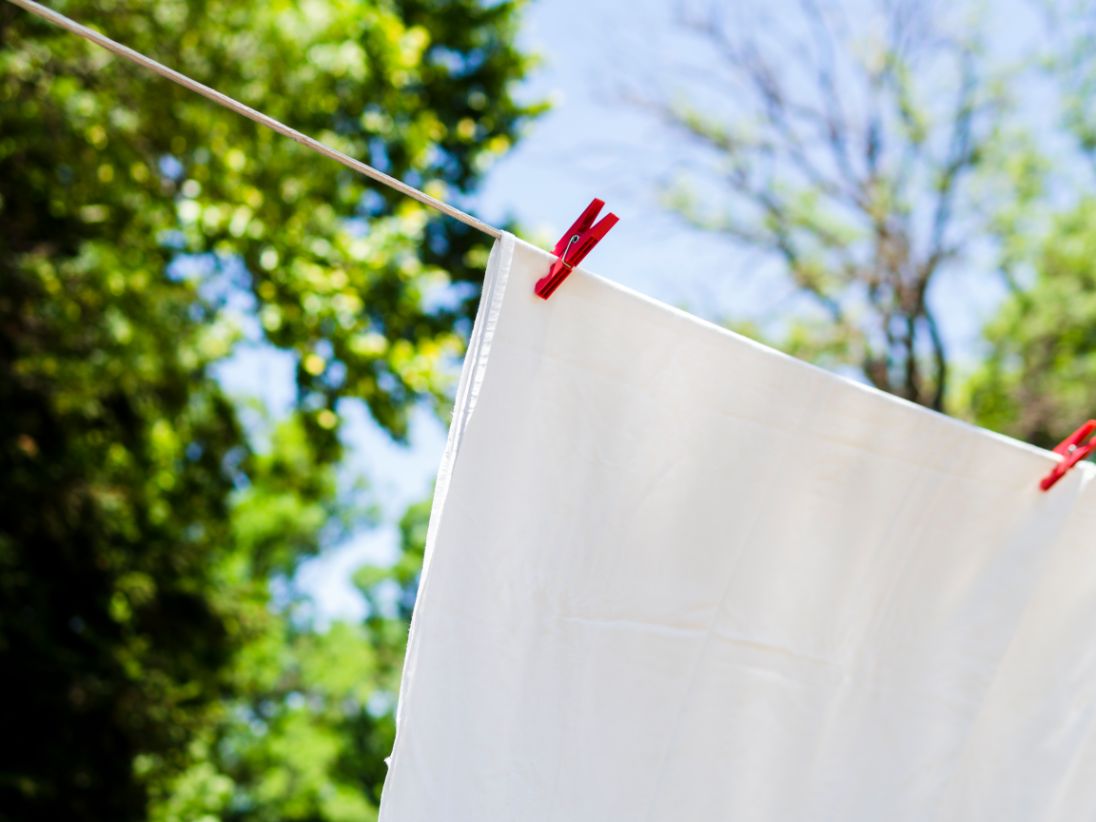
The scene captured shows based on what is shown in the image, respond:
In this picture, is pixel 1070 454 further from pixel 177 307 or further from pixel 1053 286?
pixel 1053 286

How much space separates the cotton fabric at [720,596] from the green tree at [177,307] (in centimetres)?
188

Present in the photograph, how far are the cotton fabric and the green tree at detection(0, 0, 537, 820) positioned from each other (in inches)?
73.9

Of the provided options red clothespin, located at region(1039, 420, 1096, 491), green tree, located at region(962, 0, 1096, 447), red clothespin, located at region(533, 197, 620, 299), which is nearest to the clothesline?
red clothespin, located at region(533, 197, 620, 299)

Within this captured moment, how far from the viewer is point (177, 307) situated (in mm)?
4688

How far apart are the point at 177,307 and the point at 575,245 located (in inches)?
158

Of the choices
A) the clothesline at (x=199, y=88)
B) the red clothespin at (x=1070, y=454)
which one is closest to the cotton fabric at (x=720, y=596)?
the red clothespin at (x=1070, y=454)

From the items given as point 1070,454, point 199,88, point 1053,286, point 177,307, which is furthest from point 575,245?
point 1053,286

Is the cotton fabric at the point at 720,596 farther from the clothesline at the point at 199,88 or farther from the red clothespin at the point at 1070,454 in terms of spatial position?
the clothesline at the point at 199,88

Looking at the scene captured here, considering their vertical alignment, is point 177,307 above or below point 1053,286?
below

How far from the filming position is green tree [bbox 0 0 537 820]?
325 centimetres

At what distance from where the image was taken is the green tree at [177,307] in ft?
10.7

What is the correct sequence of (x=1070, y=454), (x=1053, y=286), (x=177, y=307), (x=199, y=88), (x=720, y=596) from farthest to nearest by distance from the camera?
(x=1053, y=286) → (x=177, y=307) → (x=1070, y=454) → (x=720, y=596) → (x=199, y=88)

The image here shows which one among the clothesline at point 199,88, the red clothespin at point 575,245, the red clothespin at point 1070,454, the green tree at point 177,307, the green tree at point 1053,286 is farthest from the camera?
the green tree at point 1053,286

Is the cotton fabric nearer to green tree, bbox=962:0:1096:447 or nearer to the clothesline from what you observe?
the clothesline
